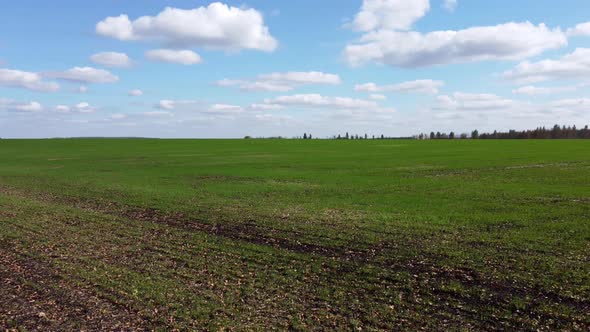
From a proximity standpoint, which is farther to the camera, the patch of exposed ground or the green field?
the green field

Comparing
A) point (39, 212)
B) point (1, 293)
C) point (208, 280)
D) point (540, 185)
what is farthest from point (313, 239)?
point (540, 185)

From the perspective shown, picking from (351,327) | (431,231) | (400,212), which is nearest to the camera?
(351,327)

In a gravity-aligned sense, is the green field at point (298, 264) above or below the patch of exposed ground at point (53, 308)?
above

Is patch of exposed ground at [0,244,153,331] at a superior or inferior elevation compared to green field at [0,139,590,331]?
inferior

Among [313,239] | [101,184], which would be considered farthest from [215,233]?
[101,184]

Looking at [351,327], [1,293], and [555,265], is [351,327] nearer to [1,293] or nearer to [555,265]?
[555,265]

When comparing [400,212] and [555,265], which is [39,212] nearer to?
[400,212]

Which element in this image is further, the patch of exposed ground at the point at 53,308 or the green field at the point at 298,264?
the green field at the point at 298,264

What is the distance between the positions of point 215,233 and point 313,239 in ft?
13.5

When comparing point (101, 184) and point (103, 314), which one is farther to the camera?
point (101, 184)

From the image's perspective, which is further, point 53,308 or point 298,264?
point 298,264

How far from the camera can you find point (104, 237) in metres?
16.3

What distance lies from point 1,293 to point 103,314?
3347mm

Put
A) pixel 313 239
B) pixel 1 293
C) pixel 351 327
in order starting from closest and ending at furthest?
pixel 351 327
pixel 1 293
pixel 313 239
